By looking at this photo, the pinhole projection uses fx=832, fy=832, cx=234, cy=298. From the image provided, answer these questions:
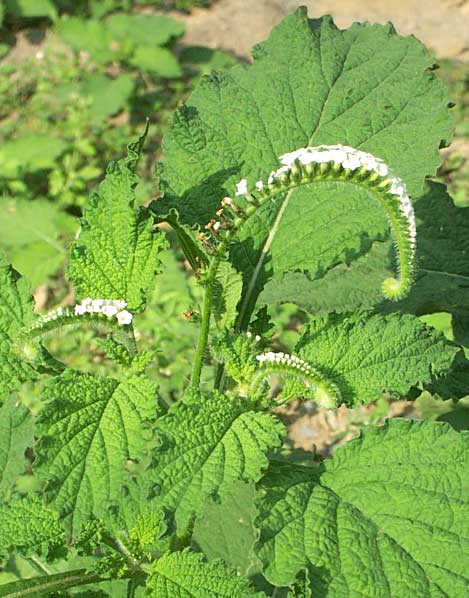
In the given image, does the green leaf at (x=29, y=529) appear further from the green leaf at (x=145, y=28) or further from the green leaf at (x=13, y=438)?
the green leaf at (x=145, y=28)

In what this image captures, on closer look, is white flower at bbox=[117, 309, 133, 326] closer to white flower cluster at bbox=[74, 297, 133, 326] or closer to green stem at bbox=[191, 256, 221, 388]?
white flower cluster at bbox=[74, 297, 133, 326]

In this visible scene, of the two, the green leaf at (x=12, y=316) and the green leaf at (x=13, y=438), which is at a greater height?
the green leaf at (x=12, y=316)

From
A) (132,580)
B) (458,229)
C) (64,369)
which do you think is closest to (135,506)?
(132,580)

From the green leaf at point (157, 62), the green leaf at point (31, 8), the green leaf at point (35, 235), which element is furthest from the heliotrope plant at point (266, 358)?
the green leaf at point (31, 8)

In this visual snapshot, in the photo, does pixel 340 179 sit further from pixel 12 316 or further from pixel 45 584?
pixel 45 584

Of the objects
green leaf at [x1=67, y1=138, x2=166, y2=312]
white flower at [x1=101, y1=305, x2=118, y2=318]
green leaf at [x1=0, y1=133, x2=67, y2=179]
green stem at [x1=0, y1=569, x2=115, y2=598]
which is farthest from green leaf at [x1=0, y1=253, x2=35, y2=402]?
green leaf at [x1=0, y1=133, x2=67, y2=179]

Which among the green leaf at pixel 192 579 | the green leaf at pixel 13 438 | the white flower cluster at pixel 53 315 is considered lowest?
the green leaf at pixel 192 579
